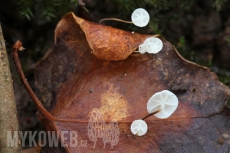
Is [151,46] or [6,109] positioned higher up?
[151,46]

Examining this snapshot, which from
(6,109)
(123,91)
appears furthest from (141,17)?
(6,109)

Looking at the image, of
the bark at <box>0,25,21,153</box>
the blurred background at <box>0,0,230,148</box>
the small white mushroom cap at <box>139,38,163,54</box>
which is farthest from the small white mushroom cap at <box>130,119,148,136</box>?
the blurred background at <box>0,0,230,148</box>

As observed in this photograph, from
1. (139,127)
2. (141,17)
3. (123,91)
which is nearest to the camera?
(139,127)

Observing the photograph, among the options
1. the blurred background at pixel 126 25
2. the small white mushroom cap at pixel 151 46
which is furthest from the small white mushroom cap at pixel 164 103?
the blurred background at pixel 126 25

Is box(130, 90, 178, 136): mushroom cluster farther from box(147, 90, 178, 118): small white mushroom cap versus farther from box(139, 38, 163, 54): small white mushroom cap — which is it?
box(139, 38, 163, 54): small white mushroom cap

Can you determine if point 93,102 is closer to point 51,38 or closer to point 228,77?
point 51,38

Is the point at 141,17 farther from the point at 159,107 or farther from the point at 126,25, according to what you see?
the point at 159,107

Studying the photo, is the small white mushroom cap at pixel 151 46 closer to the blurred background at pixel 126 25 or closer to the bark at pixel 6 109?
the blurred background at pixel 126 25
